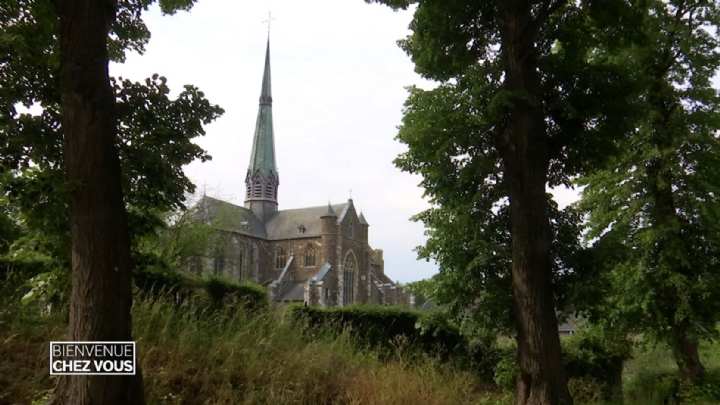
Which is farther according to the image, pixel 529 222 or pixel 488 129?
pixel 488 129

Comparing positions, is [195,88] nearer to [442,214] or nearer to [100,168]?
[100,168]

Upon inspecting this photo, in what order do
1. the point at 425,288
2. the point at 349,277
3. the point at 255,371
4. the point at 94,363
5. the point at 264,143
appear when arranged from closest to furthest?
the point at 94,363, the point at 255,371, the point at 425,288, the point at 349,277, the point at 264,143

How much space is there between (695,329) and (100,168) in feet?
41.2

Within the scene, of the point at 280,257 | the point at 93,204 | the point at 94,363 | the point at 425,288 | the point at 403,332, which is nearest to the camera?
the point at 94,363

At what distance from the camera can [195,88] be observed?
5121 mm

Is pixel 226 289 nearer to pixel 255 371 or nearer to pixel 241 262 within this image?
pixel 255 371

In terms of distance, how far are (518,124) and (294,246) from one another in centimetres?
5312

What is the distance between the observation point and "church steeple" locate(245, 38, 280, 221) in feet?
209

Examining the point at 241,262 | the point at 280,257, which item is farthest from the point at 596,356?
the point at 280,257

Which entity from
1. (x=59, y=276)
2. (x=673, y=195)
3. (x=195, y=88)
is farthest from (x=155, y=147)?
(x=673, y=195)

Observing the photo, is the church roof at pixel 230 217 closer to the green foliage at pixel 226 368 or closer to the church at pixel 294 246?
the church at pixel 294 246

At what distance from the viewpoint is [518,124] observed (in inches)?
278

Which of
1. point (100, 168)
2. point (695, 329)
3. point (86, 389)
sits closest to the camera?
point (86, 389)

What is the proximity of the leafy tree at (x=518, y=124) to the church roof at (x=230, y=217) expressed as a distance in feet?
103
